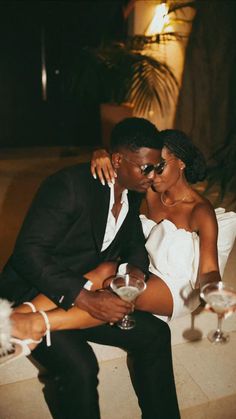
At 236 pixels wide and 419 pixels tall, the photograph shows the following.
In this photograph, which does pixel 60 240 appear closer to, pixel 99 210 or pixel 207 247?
pixel 99 210

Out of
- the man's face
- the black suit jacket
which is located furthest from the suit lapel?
the man's face

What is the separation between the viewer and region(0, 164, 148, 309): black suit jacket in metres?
1.98

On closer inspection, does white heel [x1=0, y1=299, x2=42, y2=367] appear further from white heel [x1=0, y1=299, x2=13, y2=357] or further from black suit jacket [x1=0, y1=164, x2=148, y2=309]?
black suit jacket [x1=0, y1=164, x2=148, y2=309]

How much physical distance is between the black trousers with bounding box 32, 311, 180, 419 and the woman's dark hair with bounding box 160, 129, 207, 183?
3.21 ft

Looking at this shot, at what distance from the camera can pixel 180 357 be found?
251 cm

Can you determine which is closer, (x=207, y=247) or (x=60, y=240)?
(x=60, y=240)

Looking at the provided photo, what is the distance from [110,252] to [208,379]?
0.92 meters

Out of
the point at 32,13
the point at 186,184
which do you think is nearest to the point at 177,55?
the point at 32,13

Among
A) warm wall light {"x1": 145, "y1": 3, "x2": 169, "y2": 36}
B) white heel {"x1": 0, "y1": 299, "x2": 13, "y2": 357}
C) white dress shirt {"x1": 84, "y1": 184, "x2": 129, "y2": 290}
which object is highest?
warm wall light {"x1": 145, "y1": 3, "x2": 169, "y2": 36}

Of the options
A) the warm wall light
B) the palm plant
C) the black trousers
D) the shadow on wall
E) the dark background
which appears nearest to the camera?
the black trousers

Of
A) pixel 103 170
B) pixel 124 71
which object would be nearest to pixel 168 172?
pixel 103 170

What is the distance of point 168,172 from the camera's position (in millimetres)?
2514

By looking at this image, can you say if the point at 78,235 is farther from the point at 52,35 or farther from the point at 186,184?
the point at 52,35

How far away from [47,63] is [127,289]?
22.8 ft
